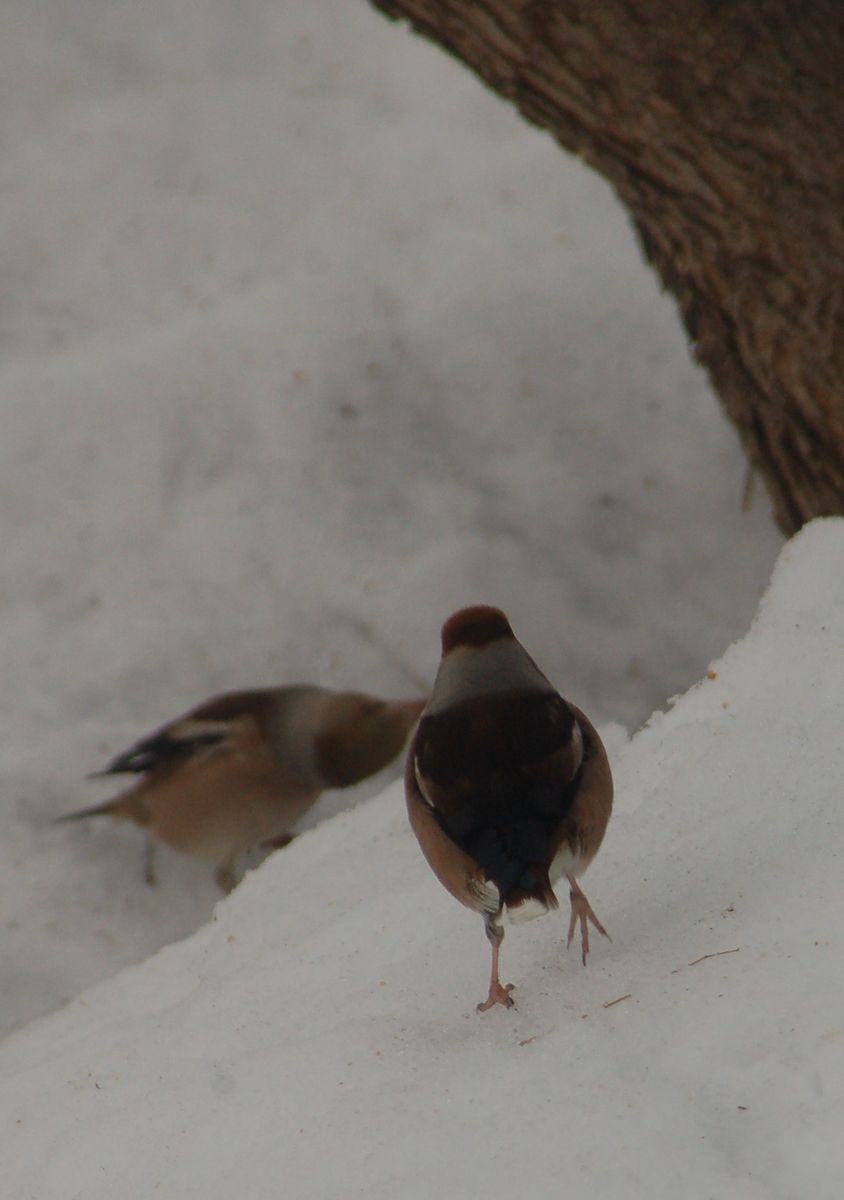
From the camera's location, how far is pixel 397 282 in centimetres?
627

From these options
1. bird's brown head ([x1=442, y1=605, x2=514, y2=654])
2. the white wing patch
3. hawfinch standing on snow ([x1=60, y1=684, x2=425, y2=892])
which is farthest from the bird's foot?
hawfinch standing on snow ([x1=60, y1=684, x2=425, y2=892])

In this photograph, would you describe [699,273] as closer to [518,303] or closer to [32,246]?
[518,303]

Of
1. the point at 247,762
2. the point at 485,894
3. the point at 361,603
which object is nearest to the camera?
the point at 485,894

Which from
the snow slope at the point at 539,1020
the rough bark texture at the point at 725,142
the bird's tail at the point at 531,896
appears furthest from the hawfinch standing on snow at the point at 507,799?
the rough bark texture at the point at 725,142

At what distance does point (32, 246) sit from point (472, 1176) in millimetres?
5223

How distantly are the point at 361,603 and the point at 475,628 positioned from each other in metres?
2.11

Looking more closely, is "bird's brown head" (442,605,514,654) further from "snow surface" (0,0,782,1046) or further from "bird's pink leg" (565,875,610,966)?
"snow surface" (0,0,782,1046)

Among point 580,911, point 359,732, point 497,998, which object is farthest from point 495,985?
point 359,732

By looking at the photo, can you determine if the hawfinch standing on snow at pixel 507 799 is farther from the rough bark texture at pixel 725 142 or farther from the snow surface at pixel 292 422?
the snow surface at pixel 292 422

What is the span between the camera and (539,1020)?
8.80ft

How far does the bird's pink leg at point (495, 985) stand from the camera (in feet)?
9.17

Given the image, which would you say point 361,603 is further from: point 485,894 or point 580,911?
point 485,894

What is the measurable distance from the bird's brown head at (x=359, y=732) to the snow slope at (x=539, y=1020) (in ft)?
3.30

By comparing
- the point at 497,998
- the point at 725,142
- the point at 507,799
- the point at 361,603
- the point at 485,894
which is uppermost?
the point at 725,142
